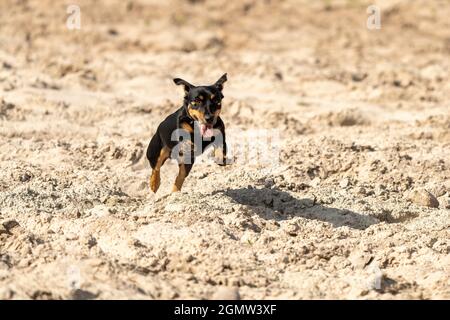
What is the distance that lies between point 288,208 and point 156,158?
1276 millimetres

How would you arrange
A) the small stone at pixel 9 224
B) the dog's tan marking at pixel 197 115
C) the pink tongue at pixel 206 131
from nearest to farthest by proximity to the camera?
the small stone at pixel 9 224
the dog's tan marking at pixel 197 115
the pink tongue at pixel 206 131

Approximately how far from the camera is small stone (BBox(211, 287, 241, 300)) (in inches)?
219

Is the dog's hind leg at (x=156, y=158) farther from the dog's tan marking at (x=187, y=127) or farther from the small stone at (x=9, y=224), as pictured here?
the small stone at (x=9, y=224)

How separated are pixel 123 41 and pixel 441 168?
758cm

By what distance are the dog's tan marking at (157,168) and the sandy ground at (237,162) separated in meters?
0.19

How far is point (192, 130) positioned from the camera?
7078mm

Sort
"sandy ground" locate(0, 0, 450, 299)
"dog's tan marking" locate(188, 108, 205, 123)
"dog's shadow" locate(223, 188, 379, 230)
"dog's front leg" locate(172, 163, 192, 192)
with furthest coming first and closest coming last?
1. "dog's front leg" locate(172, 163, 192, 192)
2. "dog's shadow" locate(223, 188, 379, 230)
3. "dog's tan marking" locate(188, 108, 205, 123)
4. "sandy ground" locate(0, 0, 450, 299)

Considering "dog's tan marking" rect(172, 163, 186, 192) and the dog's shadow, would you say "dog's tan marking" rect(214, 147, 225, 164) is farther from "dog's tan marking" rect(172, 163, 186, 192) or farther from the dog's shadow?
the dog's shadow

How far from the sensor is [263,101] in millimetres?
11633

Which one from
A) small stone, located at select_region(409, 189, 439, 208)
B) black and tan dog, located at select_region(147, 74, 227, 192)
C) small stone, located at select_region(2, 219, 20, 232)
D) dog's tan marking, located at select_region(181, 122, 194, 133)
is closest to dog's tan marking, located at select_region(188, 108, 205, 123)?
black and tan dog, located at select_region(147, 74, 227, 192)

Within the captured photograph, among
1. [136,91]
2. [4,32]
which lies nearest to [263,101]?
[136,91]

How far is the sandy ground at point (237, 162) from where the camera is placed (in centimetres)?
602

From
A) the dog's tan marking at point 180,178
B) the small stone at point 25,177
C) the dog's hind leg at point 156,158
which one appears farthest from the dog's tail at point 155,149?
the small stone at point 25,177

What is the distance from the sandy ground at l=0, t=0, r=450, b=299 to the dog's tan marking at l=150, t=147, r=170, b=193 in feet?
0.61
